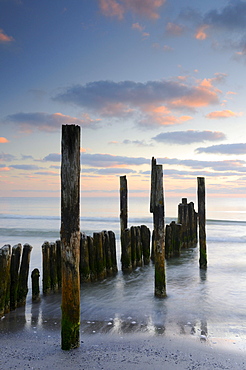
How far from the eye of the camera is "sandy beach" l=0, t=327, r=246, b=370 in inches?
186

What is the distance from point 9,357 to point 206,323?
3.91 metres

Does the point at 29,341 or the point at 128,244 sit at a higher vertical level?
the point at 128,244

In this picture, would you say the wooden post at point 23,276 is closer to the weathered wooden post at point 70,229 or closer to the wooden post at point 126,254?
the weathered wooden post at point 70,229

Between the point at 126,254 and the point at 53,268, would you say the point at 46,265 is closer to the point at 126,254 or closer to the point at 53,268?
the point at 53,268

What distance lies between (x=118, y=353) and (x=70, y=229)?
6.59 feet

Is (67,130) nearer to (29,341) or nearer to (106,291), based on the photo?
(29,341)

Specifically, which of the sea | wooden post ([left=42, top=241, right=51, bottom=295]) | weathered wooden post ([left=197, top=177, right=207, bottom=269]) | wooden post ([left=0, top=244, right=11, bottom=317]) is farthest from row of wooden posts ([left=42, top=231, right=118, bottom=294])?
weathered wooden post ([left=197, top=177, right=207, bottom=269])

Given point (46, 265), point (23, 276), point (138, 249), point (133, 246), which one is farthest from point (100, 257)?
point (23, 276)

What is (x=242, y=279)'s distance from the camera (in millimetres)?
11117

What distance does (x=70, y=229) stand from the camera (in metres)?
5.07

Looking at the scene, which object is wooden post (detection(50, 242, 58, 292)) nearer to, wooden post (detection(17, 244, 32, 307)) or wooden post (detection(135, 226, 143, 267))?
wooden post (detection(17, 244, 32, 307))

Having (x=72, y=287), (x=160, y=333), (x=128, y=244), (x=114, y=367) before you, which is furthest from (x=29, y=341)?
(x=128, y=244)

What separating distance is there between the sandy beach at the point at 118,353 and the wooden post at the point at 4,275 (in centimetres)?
95

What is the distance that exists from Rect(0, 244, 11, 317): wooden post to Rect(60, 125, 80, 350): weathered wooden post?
2.12 metres
